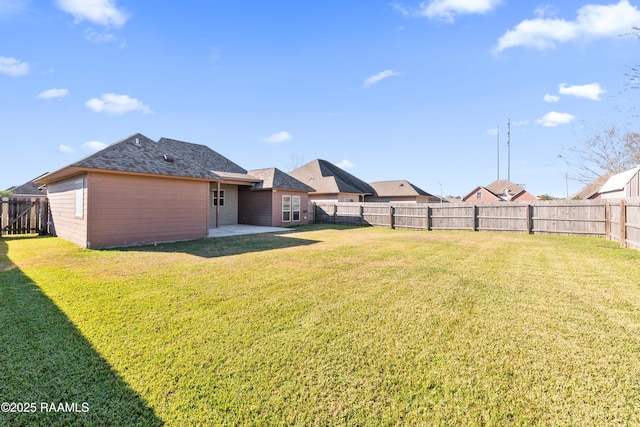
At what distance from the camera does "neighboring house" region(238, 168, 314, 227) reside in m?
16.4

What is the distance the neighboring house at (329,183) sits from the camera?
82.3ft

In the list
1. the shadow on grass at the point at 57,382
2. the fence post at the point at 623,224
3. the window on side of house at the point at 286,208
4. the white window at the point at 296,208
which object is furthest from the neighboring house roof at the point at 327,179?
the shadow on grass at the point at 57,382

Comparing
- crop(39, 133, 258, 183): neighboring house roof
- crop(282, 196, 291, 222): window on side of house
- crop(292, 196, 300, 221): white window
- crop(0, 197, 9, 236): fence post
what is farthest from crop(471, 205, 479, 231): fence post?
crop(0, 197, 9, 236): fence post

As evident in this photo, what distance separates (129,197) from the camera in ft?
30.7

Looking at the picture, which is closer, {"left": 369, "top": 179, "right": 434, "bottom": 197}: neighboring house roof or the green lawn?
the green lawn

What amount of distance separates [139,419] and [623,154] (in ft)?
89.0

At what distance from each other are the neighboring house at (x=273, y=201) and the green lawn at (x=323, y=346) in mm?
10682

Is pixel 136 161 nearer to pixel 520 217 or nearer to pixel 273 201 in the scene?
pixel 273 201

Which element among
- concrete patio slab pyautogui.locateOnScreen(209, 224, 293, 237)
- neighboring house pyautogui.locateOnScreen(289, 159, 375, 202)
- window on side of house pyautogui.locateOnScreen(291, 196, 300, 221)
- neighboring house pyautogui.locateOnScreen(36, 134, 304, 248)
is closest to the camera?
neighboring house pyautogui.locateOnScreen(36, 134, 304, 248)

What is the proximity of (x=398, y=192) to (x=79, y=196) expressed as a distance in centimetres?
2931

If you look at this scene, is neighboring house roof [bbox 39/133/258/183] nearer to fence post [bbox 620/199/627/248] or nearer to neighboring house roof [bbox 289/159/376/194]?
A: fence post [bbox 620/199/627/248]

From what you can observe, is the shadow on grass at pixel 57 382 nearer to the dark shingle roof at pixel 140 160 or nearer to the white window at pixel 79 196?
the dark shingle roof at pixel 140 160

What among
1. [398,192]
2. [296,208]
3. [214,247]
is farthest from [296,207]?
[398,192]

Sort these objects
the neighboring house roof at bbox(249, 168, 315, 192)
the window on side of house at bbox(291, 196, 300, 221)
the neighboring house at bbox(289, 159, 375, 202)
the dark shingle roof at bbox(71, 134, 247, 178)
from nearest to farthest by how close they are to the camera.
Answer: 1. the dark shingle roof at bbox(71, 134, 247, 178)
2. the neighboring house roof at bbox(249, 168, 315, 192)
3. the window on side of house at bbox(291, 196, 300, 221)
4. the neighboring house at bbox(289, 159, 375, 202)
